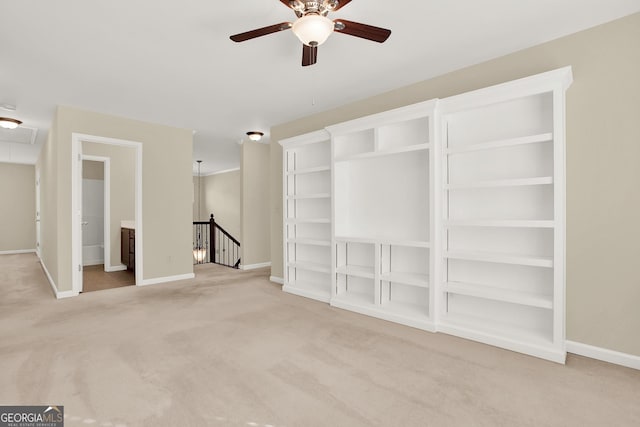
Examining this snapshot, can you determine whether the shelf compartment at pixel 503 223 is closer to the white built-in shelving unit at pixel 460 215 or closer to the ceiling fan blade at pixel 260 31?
the white built-in shelving unit at pixel 460 215

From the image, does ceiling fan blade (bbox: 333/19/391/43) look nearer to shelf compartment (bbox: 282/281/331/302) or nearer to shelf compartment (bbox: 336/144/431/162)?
shelf compartment (bbox: 336/144/431/162)

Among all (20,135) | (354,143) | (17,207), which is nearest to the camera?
(354,143)

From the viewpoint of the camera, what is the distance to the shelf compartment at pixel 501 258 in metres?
2.55

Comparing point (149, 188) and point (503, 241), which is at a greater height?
point (149, 188)

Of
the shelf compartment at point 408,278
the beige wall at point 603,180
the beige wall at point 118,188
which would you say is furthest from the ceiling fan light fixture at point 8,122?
the beige wall at point 603,180

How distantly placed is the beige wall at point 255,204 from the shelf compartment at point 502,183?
4.27 metres

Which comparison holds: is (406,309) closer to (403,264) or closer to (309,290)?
(403,264)

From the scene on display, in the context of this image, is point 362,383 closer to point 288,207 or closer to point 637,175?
point 637,175

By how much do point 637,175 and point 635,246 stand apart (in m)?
0.52

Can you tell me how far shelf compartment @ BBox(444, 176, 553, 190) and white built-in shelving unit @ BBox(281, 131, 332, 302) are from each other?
185cm

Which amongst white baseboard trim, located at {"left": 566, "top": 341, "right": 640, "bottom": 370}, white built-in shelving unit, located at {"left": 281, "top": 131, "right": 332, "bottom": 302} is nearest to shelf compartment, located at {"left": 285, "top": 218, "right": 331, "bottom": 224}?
white built-in shelving unit, located at {"left": 281, "top": 131, "right": 332, "bottom": 302}

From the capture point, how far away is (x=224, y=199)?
1099 cm

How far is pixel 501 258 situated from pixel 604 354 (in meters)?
0.99

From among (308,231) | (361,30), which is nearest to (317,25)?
(361,30)
